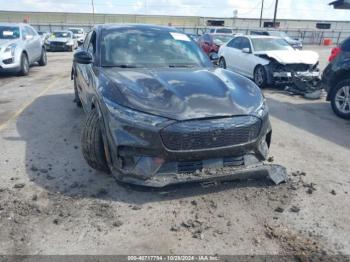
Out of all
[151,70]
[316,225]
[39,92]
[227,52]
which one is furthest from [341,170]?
[227,52]

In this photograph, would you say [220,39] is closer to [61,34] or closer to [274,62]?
[274,62]

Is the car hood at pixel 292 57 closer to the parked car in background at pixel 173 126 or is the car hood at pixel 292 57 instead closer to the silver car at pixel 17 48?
the parked car in background at pixel 173 126

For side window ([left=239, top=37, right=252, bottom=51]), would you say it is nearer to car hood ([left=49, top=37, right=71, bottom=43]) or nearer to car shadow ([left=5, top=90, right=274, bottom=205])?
car shadow ([left=5, top=90, right=274, bottom=205])

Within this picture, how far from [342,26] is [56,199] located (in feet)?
228

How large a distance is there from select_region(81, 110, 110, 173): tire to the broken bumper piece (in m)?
0.48

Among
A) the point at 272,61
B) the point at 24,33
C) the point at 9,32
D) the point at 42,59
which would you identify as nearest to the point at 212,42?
the point at 42,59

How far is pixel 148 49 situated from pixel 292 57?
653 cm

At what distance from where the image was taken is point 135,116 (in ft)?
11.6

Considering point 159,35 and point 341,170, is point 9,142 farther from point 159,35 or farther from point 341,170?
point 341,170

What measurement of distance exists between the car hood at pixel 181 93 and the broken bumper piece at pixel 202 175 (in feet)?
1.77

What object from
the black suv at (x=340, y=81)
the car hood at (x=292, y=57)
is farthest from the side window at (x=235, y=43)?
the black suv at (x=340, y=81)

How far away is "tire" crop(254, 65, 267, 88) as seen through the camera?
10547 mm

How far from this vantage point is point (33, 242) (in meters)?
3.04

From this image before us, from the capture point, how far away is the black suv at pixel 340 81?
284 inches
